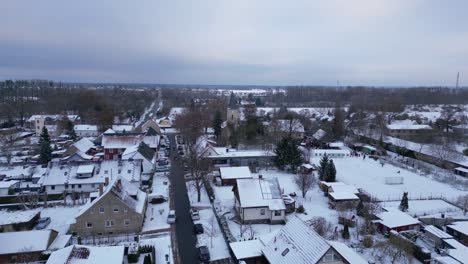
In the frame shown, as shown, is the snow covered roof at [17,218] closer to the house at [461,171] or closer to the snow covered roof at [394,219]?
the snow covered roof at [394,219]

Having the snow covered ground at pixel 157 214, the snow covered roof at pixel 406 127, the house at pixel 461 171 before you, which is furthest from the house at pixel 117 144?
the snow covered roof at pixel 406 127

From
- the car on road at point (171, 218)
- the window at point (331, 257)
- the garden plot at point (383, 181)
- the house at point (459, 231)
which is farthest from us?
the garden plot at point (383, 181)

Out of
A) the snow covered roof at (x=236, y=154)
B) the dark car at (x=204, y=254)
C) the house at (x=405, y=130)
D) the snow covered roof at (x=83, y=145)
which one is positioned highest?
the house at (x=405, y=130)

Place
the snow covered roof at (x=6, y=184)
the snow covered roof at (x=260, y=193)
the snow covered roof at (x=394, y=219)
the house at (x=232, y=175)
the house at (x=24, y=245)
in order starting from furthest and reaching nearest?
the house at (x=232, y=175) < the snow covered roof at (x=6, y=184) < the snow covered roof at (x=260, y=193) < the snow covered roof at (x=394, y=219) < the house at (x=24, y=245)

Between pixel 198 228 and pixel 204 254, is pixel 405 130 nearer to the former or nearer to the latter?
pixel 198 228

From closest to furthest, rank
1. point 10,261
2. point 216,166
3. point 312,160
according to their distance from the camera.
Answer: point 10,261 < point 216,166 < point 312,160

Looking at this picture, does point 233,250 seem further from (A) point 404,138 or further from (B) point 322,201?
(A) point 404,138

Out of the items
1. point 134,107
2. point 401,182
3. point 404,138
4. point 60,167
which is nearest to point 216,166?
point 60,167
